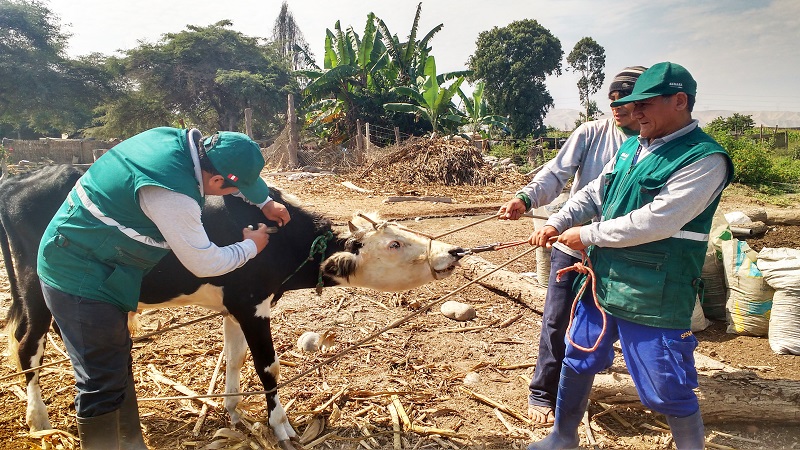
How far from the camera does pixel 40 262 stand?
242cm

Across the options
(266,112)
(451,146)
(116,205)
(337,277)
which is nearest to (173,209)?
(116,205)

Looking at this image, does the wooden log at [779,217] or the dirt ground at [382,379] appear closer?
the dirt ground at [382,379]

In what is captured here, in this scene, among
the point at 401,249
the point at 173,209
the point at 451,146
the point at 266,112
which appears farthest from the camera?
the point at 266,112

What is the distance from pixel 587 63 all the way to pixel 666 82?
46101mm

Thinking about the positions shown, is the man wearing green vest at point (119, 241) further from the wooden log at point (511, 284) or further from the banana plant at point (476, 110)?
the banana plant at point (476, 110)

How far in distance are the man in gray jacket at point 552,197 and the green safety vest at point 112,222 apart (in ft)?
6.40

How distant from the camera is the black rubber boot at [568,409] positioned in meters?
2.76

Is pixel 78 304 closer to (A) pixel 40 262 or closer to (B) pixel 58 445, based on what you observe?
(A) pixel 40 262

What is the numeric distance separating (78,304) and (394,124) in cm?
2262

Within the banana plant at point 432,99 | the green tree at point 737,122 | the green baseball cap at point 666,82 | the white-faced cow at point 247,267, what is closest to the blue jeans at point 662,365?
the green baseball cap at point 666,82

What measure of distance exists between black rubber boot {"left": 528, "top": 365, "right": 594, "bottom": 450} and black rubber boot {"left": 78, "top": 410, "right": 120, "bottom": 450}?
2182mm

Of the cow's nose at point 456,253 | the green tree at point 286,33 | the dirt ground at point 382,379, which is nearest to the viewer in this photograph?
the dirt ground at point 382,379

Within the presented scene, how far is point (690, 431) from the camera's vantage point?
92.7 inches

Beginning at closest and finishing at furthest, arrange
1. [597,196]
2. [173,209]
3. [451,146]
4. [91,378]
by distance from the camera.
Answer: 1. [173,209]
2. [91,378]
3. [597,196]
4. [451,146]
